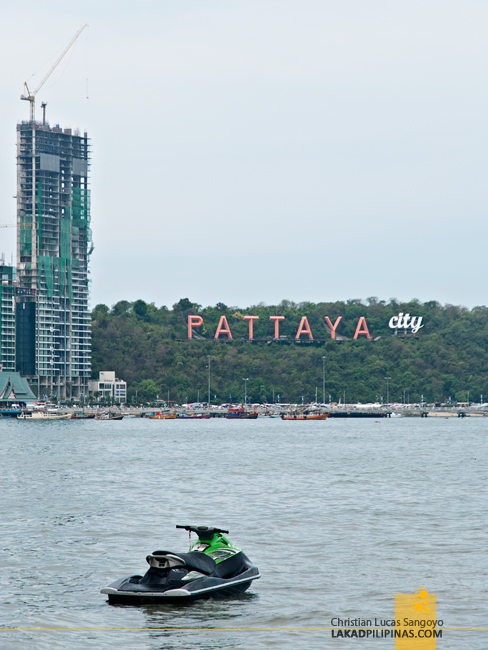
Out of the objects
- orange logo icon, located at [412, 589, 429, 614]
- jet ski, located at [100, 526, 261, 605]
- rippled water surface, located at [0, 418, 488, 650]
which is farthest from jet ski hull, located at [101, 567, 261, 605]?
orange logo icon, located at [412, 589, 429, 614]

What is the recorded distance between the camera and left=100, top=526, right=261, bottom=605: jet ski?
31.8 metres

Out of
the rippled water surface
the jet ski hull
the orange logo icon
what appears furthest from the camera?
the orange logo icon

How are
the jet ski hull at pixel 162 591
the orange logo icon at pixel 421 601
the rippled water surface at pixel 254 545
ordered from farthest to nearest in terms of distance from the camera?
the orange logo icon at pixel 421 601
the jet ski hull at pixel 162 591
the rippled water surface at pixel 254 545

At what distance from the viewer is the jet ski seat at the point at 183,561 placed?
31.7m

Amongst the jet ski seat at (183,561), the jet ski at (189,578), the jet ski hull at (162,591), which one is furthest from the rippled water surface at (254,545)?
the jet ski seat at (183,561)

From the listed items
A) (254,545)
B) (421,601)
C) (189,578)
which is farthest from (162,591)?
(254,545)

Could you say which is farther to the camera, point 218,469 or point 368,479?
point 218,469

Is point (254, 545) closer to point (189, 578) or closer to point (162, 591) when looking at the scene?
point (189, 578)

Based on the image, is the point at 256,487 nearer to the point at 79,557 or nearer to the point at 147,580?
the point at 79,557

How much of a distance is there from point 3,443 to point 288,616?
12687 cm

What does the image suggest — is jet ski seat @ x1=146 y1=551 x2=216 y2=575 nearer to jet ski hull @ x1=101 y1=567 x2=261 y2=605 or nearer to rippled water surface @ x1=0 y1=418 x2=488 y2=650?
jet ski hull @ x1=101 y1=567 x2=261 y2=605

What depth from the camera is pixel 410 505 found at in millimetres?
60531

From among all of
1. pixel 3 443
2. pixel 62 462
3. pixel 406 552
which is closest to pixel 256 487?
pixel 406 552

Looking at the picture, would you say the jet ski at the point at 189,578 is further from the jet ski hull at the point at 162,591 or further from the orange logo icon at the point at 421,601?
the orange logo icon at the point at 421,601
